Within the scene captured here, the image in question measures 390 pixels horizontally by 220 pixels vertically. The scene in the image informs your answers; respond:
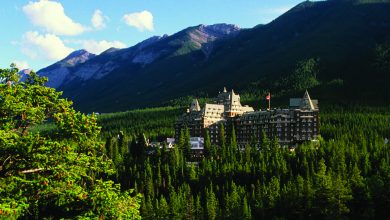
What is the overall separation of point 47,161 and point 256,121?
156m

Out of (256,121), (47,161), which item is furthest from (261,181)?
(47,161)

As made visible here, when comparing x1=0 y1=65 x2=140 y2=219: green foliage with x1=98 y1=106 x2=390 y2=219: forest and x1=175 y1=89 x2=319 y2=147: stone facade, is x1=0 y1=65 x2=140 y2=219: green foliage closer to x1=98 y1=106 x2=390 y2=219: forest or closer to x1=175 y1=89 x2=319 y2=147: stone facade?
x1=98 y1=106 x2=390 y2=219: forest

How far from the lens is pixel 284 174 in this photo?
384 ft

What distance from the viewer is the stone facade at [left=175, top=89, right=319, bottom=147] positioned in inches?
6393

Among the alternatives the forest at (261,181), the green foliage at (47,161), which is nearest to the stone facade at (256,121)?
the forest at (261,181)

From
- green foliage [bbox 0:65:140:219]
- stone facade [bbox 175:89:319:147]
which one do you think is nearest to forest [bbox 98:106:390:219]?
stone facade [bbox 175:89:319:147]

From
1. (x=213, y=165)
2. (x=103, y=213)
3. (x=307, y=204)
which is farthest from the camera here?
(x=213, y=165)

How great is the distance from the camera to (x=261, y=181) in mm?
117562

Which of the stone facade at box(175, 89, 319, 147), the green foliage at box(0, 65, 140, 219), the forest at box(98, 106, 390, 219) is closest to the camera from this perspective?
the green foliage at box(0, 65, 140, 219)

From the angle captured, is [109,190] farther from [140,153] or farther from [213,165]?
[140,153]

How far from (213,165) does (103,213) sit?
365 ft

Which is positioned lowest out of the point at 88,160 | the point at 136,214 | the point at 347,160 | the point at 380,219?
the point at 380,219

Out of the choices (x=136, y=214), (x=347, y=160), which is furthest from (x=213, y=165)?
(x=136, y=214)

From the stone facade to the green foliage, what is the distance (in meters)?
133
